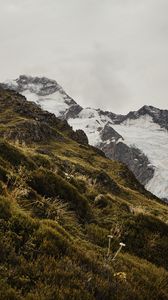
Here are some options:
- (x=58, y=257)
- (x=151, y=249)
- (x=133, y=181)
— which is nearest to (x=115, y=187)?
(x=133, y=181)

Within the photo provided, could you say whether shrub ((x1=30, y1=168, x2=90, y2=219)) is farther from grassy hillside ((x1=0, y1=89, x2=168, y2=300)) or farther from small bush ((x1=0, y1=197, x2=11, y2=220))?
small bush ((x1=0, y1=197, x2=11, y2=220))

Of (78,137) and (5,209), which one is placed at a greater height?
(78,137)

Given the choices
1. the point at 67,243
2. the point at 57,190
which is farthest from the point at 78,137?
the point at 67,243

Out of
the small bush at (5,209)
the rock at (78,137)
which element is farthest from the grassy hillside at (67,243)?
the rock at (78,137)

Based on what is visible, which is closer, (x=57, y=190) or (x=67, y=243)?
(x=67, y=243)

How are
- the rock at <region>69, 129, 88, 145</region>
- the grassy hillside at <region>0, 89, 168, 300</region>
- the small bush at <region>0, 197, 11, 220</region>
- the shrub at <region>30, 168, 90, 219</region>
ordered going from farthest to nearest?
the rock at <region>69, 129, 88, 145</region> < the shrub at <region>30, 168, 90, 219</region> < the small bush at <region>0, 197, 11, 220</region> < the grassy hillside at <region>0, 89, 168, 300</region>

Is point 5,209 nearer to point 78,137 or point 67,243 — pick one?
point 67,243

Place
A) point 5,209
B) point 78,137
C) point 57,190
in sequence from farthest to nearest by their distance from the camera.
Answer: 1. point 78,137
2. point 57,190
3. point 5,209

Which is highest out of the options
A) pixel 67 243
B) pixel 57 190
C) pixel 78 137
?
pixel 78 137

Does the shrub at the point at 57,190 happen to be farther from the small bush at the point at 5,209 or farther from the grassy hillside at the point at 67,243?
the small bush at the point at 5,209

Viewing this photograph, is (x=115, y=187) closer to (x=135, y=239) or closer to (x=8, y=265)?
(x=135, y=239)

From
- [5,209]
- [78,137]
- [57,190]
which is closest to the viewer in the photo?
[5,209]

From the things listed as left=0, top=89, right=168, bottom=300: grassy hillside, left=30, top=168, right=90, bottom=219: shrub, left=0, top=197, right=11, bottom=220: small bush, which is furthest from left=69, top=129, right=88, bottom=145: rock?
left=0, top=197, right=11, bottom=220: small bush

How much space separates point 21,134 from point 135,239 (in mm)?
90409
